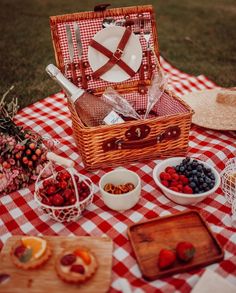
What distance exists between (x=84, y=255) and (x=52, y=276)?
10 cm

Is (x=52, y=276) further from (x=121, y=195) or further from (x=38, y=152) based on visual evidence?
(x=38, y=152)

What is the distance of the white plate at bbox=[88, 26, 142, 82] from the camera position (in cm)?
157

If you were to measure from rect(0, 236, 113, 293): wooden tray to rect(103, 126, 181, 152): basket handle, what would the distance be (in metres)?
0.42

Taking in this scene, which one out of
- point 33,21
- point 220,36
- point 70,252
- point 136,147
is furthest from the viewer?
point 33,21

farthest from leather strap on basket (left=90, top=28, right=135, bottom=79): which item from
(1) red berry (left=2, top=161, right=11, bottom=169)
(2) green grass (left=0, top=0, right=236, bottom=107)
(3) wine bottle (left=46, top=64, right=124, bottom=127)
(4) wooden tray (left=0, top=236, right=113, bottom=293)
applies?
(2) green grass (left=0, top=0, right=236, bottom=107)

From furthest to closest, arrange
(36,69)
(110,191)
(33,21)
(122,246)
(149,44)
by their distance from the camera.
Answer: (33,21) < (36,69) < (149,44) < (110,191) < (122,246)

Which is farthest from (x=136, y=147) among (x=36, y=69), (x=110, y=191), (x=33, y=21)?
(x=33, y=21)

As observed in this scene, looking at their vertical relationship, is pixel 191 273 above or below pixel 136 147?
below

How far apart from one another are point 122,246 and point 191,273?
0.72 feet

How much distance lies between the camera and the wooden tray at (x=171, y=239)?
971 mm

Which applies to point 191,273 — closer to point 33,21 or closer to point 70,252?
point 70,252

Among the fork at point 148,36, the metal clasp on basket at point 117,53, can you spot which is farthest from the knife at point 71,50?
the fork at point 148,36

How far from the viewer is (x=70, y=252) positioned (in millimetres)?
958

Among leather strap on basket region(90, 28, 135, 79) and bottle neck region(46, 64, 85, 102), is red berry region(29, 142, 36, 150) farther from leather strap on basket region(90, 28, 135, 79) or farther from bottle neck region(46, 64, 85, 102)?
leather strap on basket region(90, 28, 135, 79)
